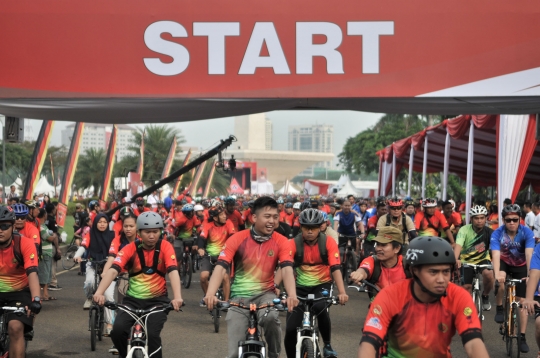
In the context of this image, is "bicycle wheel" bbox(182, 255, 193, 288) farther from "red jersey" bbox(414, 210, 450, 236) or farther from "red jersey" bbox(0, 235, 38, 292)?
"red jersey" bbox(0, 235, 38, 292)

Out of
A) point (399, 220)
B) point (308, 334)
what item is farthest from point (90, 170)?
point (308, 334)

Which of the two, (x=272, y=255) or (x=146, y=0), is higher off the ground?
(x=146, y=0)

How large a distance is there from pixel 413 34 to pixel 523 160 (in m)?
12.3

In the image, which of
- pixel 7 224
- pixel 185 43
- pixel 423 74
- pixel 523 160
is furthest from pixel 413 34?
pixel 523 160

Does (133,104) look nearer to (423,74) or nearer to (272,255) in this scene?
(272,255)

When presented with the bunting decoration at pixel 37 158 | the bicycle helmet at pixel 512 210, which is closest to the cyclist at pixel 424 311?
the bicycle helmet at pixel 512 210

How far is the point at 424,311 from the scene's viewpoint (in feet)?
17.5

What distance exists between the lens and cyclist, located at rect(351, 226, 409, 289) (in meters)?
8.67

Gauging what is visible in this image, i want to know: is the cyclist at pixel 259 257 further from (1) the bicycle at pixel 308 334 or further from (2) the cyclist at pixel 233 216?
(2) the cyclist at pixel 233 216

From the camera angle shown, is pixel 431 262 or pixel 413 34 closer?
pixel 431 262

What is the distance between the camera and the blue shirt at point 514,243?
39.5 ft

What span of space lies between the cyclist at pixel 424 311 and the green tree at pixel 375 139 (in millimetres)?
Result: 73253

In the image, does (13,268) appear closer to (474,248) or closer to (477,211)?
(477,211)

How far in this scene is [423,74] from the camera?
994 cm
